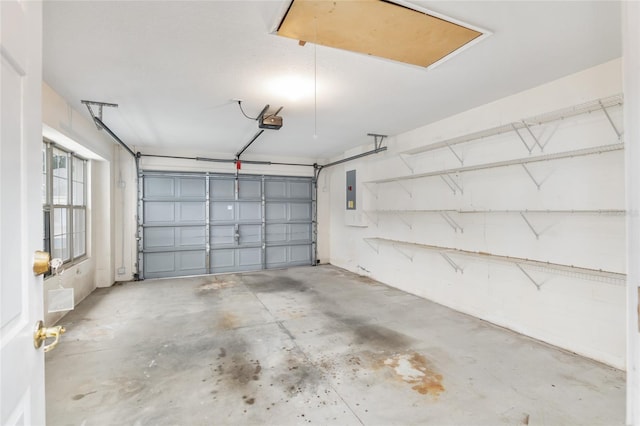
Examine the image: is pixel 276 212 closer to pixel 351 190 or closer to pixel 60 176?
pixel 351 190

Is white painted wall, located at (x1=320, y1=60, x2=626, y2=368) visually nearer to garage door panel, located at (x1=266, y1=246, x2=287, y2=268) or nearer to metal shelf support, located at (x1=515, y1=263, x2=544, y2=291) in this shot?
metal shelf support, located at (x1=515, y1=263, x2=544, y2=291)

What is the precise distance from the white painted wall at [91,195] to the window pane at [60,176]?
154 mm

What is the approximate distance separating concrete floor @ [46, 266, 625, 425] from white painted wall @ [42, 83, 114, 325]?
643 mm

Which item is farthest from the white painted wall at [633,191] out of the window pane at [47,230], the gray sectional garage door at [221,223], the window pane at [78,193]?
the gray sectional garage door at [221,223]

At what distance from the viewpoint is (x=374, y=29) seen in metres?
2.11

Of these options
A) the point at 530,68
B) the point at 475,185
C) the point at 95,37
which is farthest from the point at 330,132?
the point at 95,37

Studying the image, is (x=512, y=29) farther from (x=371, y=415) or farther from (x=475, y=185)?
(x=371, y=415)

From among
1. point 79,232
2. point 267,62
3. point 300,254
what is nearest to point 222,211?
point 300,254

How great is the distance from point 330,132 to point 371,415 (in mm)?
4007

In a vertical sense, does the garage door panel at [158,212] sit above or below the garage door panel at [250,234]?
above

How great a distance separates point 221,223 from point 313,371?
4.83 metres

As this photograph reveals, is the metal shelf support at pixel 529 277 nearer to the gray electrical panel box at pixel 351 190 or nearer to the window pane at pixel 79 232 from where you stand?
the gray electrical panel box at pixel 351 190

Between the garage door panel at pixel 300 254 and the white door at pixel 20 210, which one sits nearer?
the white door at pixel 20 210

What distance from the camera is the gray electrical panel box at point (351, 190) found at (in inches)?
255
